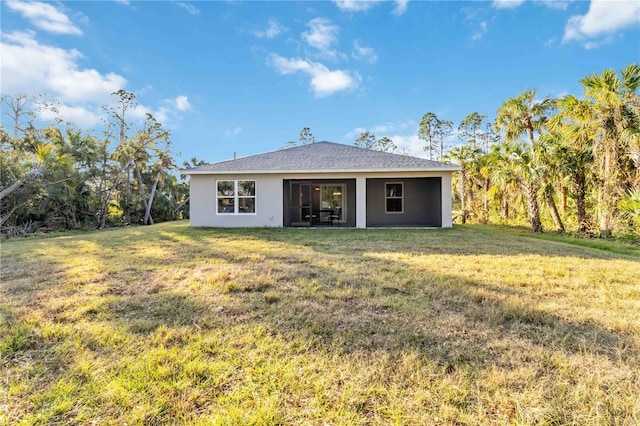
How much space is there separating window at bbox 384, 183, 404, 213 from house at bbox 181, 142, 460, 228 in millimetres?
48

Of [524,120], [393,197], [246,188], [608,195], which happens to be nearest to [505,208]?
[524,120]

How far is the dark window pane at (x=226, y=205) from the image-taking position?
1308cm

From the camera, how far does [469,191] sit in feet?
65.4

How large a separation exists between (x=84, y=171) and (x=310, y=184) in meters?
14.1

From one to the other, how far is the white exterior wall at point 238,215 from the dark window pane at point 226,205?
20 cm

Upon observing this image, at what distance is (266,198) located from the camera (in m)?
12.9

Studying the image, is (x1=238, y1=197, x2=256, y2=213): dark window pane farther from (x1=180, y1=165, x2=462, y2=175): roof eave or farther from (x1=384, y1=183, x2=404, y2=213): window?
(x1=384, y1=183, x2=404, y2=213): window

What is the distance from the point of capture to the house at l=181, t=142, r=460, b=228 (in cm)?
1255

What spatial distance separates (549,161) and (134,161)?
24.8 m

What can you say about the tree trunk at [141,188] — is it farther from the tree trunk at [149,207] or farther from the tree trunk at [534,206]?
the tree trunk at [534,206]

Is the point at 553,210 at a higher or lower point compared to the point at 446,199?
lower

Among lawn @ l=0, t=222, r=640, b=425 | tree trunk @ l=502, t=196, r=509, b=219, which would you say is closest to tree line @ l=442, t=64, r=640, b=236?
tree trunk @ l=502, t=196, r=509, b=219

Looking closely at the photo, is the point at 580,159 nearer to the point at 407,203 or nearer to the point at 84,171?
the point at 407,203

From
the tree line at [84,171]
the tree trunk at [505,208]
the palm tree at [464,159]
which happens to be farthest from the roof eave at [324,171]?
the tree line at [84,171]
